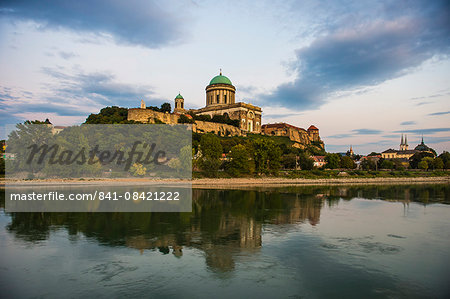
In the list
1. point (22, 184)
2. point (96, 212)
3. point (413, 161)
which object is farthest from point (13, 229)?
point (413, 161)

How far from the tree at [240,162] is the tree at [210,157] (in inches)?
83.2

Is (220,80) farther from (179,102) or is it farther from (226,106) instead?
(179,102)

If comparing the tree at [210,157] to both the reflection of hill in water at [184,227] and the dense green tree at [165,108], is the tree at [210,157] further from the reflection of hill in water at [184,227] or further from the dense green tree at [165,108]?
the dense green tree at [165,108]

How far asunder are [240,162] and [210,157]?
4.53m

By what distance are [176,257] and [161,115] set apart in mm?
53952

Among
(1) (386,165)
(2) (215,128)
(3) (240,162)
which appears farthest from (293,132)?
(3) (240,162)

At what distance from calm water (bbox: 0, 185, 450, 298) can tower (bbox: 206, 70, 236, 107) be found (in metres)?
70.2

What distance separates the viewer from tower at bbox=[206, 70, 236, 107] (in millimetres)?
86875

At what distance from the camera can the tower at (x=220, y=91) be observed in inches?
3420

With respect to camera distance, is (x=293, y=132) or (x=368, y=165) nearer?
(x=368, y=165)

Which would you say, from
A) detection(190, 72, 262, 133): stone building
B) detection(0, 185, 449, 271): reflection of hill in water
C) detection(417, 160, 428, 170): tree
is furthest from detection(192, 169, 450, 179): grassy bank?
detection(190, 72, 262, 133): stone building

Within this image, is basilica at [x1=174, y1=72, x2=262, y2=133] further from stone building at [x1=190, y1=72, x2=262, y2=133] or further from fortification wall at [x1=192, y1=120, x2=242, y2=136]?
fortification wall at [x1=192, y1=120, x2=242, y2=136]

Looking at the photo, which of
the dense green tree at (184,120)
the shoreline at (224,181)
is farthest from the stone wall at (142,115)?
the shoreline at (224,181)

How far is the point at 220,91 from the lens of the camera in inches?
3420
